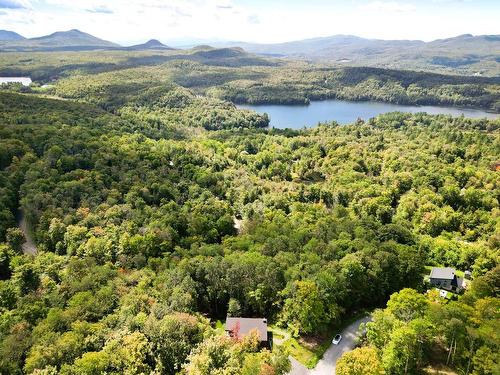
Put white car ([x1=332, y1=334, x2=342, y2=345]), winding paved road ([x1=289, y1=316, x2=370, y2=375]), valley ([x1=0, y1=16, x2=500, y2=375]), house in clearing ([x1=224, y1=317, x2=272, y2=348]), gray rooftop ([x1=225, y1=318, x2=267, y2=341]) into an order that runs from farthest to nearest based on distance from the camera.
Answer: white car ([x1=332, y1=334, x2=342, y2=345]), gray rooftop ([x1=225, y1=318, x2=267, y2=341]), house in clearing ([x1=224, y1=317, x2=272, y2=348]), winding paved road ([x1=289, y1=316, x2=370, y2=375]), valley ([x1=0, y1=16, x2=500, y2=375])

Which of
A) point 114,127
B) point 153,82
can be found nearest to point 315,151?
point 114,127

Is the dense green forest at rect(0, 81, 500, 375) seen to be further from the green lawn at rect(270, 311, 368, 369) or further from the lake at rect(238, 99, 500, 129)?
the lake at rect(238, 99, 500, 129)

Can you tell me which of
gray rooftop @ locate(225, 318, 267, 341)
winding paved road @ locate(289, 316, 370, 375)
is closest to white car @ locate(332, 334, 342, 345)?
winding paved road @ locate(289, 316, 370, 375)

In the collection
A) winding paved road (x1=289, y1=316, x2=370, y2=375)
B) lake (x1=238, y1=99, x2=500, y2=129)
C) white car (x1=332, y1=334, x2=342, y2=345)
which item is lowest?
winding paved road (x1=289, y1=316, x2=370, y2=375)

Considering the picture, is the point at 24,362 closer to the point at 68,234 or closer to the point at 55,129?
the point at 68,234

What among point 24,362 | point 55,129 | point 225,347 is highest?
point 55,129

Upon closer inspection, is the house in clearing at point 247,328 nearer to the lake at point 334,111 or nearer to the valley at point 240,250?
the valley at point 240,250

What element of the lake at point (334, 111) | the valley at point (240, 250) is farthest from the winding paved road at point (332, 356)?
the lake at point (334, 111)
